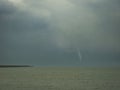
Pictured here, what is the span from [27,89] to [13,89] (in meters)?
3.60

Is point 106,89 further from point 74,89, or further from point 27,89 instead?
point 27,89

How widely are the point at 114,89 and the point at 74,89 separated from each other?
9747 millimetres

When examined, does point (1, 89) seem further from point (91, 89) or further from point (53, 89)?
point (91, 89)

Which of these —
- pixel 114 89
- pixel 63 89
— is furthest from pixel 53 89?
pixel 114 89

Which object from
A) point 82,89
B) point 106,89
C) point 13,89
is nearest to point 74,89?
point 82,89

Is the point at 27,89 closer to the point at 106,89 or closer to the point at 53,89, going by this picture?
the point at 53,89

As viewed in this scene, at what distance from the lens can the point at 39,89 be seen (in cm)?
7750

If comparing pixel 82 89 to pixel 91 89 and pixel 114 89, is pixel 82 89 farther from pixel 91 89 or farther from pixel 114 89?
pixel 114 89

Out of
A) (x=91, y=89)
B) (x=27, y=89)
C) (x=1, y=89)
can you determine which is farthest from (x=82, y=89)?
(x=1, y=89)

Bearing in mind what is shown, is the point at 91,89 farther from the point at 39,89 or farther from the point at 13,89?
the point at 13,89

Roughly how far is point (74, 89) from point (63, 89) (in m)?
2.78

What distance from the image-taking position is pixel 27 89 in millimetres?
77750

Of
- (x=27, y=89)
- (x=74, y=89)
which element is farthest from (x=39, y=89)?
(x=74, y=89)

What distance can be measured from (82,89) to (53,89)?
24.7 ft
